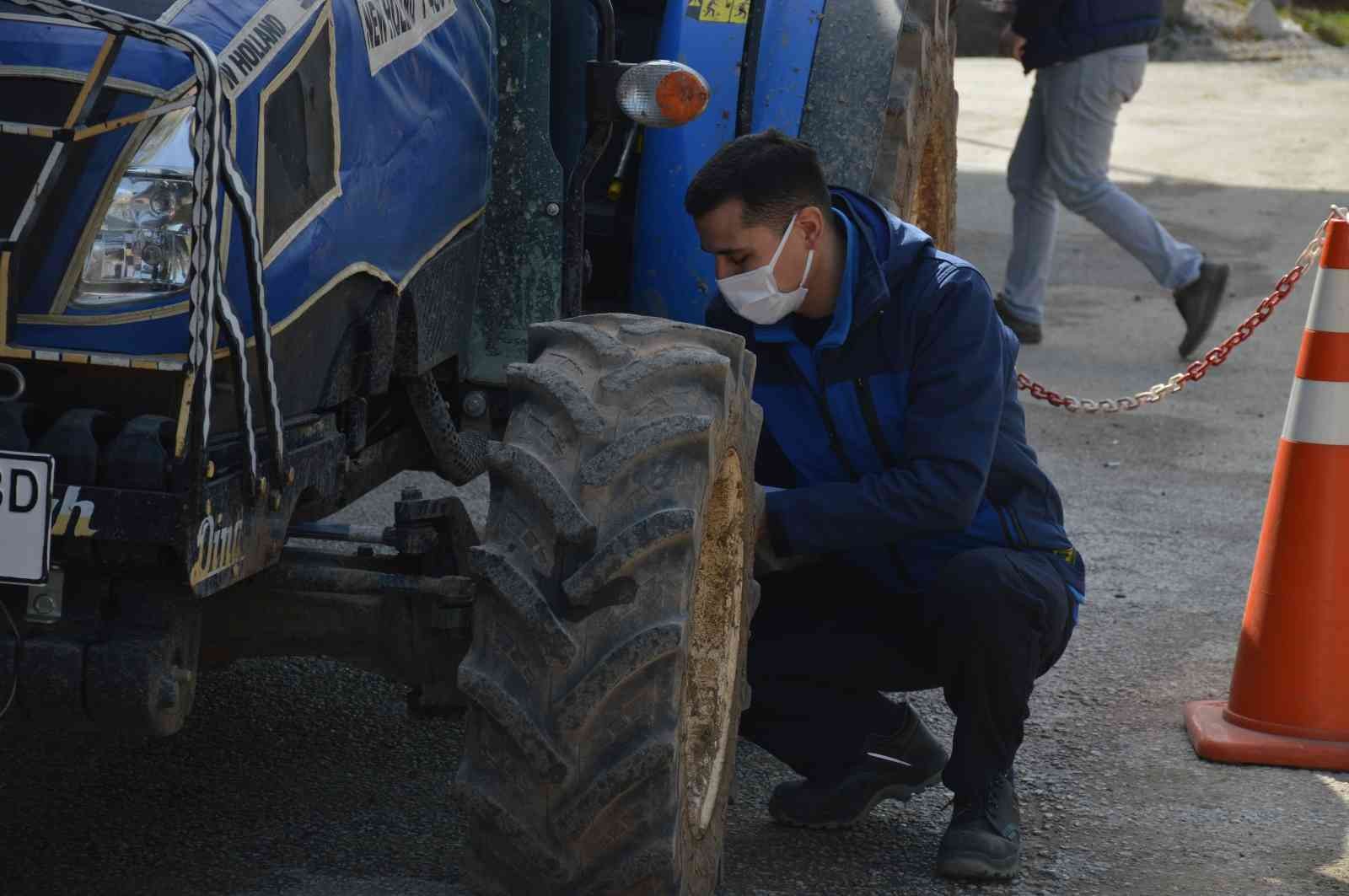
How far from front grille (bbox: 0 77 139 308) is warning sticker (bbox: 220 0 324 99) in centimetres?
18

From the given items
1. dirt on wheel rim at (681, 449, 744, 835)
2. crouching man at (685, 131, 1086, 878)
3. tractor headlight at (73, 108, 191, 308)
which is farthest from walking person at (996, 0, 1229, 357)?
tractor headlight at (73, 108, 191, 308)

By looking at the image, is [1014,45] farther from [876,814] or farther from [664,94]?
[876,814]

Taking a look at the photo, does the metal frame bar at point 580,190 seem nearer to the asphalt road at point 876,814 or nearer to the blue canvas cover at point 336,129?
the blue canvas cover at point 336,129

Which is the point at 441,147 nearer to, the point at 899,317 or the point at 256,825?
the point at 899,317

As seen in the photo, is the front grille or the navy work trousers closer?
the front grille

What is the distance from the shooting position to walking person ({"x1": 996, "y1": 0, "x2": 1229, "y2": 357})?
772 centimetres

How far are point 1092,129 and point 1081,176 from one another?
0.20 metres

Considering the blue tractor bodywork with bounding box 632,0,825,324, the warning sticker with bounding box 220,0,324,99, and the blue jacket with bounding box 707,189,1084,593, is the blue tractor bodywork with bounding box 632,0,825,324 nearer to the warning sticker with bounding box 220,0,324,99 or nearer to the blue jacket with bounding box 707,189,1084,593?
the blue jacket with bounding box 707,189,1084,593

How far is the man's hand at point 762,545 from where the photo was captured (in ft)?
10.4

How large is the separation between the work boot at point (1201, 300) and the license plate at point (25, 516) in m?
6.05

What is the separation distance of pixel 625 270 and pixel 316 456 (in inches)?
62.4

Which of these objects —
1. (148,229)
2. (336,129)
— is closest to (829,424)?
(336,129)

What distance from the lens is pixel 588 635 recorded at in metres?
2.66

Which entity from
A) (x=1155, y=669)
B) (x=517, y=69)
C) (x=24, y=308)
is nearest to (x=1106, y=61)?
(x=1155, y=669)
